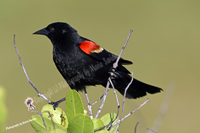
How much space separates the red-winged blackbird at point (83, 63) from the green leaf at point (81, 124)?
1357 millimetres

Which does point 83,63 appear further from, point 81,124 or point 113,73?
point 81,124

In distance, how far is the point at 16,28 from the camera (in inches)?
305

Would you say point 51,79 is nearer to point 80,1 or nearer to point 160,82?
point 160,82

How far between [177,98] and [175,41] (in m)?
2.18

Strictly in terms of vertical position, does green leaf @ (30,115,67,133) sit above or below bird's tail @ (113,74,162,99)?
above

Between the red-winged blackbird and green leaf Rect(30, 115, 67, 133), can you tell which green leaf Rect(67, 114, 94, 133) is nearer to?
green leaf Rect(30, 115, 67, 133)

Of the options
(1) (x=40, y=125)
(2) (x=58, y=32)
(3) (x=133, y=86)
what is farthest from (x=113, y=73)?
(1) (x=40, y=125)

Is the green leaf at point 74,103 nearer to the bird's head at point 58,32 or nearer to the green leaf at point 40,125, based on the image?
the green leaf at point 40,125

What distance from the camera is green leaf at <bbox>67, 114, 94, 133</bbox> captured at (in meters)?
1.06

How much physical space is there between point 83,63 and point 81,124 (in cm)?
143

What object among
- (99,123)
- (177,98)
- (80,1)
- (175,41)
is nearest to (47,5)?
(80,1)

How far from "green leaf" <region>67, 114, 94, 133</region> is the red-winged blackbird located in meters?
1.36

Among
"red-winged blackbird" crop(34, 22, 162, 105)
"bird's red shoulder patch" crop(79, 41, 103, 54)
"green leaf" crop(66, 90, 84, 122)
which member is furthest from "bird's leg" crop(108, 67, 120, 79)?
"green leaf" crop(66, 90, 84, 122)

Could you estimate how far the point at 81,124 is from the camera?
107cm
